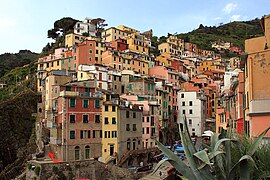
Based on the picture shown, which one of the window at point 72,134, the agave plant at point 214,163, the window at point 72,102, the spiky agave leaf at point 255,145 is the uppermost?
the window at point 72,102

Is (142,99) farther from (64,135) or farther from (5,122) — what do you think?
(5,122)

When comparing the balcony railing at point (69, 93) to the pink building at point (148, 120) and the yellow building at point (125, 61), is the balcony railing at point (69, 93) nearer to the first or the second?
the pink building at point (148, 120)

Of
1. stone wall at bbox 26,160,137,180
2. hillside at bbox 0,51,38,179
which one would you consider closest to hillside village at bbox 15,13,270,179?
stone wall at bbox 26,160,137,180

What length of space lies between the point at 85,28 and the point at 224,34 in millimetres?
94242

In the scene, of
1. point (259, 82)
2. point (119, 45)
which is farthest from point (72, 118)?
point (119, 45)

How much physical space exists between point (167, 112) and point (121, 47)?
22723mm

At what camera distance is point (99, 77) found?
51.9 meters

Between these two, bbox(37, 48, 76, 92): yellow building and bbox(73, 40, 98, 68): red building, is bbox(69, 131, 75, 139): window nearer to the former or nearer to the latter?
bbox(37, 48, 76, 92): yellow building

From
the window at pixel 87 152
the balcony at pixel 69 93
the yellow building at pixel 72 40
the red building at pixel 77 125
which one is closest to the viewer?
the red building at pixel 77 125

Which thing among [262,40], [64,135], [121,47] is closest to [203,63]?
[121,47]

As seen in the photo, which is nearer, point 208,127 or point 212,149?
point 212,149

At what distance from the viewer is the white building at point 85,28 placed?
8969cm

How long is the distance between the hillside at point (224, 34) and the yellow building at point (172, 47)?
81.2 feet

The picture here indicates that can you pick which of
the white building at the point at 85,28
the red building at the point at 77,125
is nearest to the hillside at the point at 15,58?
the white building at the point at 85,28
